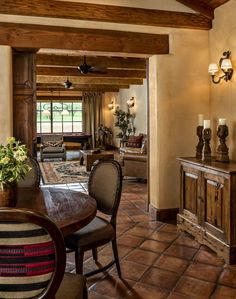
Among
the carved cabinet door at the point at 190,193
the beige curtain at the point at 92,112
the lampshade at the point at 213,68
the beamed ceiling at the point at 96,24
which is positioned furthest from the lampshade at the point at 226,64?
the beige curtain at the point at 92,112

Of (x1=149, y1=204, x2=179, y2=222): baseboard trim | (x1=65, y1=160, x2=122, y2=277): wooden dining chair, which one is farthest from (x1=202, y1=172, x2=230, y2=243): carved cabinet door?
(x1=65, y1=160, x2=122, y2=277): wooden dining chair

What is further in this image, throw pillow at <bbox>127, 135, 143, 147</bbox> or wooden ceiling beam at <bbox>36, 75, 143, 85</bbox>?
wooden ceiling beam at <bbox>36, 75, 143, 85</bbox>

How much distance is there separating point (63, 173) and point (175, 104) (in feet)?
15.0

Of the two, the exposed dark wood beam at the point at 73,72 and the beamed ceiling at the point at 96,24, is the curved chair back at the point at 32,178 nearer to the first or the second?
the beamed ceiling at the point at 96,24

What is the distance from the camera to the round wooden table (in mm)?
1960

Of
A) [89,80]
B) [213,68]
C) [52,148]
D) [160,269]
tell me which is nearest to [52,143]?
[52,148]

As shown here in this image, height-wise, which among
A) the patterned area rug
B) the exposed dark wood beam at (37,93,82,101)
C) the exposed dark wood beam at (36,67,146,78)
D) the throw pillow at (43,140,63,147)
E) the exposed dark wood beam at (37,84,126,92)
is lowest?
the patterned area rug

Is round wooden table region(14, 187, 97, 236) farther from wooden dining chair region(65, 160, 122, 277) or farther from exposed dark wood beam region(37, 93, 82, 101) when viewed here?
exposed dark wood beam region(37, 93, 82, 101)

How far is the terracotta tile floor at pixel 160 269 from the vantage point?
261cm

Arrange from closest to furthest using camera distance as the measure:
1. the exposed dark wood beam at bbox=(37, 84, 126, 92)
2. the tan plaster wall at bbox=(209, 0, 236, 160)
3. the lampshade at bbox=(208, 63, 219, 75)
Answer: the tan plaster wall at bbox=(209, 0, 236, 160)
the lampshade at bbox=(208, 63, 219, 75)
the exposed dark wood beam at bbox=(37, 84, 126, 92)

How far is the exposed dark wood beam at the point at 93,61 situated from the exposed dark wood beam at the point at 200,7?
3679 mm

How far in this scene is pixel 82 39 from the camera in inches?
161

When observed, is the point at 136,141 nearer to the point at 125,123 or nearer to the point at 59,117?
the point at 125,123

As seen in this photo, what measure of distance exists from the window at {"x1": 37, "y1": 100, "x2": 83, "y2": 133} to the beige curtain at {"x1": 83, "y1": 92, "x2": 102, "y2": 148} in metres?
0.52
